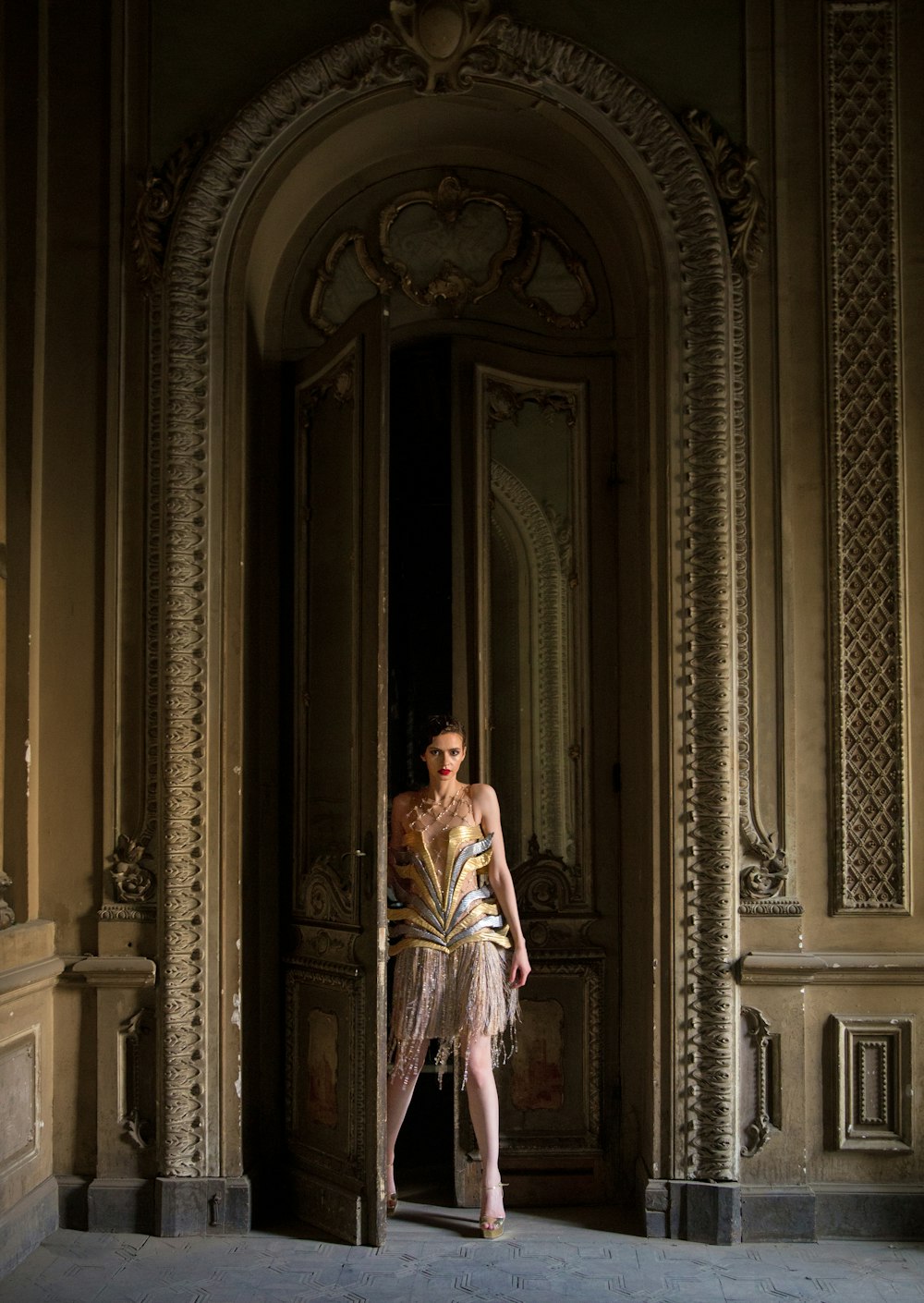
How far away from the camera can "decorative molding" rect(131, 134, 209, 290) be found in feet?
14.7

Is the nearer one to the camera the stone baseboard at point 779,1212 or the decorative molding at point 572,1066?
the stone baseboard at point 779,1212

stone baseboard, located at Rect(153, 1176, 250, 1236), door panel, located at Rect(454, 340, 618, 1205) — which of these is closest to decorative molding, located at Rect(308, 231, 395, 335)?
door panel, located at Rect(454, 340, 618, 1205)

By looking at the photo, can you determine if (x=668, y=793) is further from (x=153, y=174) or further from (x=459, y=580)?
(x=153, y=174)

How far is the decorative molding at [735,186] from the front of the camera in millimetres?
4399

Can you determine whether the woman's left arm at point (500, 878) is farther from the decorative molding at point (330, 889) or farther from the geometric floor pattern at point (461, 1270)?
the geometric floor pattern at point (461, 1270)

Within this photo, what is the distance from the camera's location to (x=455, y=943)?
172 inches

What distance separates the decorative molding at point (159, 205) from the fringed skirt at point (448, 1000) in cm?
240

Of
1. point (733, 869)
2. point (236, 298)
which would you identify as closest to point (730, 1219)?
point (733, 869)

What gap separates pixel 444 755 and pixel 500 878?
44cm

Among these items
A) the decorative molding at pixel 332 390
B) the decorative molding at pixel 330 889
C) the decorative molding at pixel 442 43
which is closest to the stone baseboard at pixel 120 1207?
the decorative molding at pixel 330 889

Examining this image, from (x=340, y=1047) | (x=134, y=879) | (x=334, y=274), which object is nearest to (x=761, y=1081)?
(x=340, y=1047)

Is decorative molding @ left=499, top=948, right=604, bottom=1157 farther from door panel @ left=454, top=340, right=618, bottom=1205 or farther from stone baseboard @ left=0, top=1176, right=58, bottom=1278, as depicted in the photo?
stone baseboard @ left=0, top=1176, right=58, bottom=1278

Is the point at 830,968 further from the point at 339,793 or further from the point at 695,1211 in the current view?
the point at 339,793

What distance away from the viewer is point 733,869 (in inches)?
169
